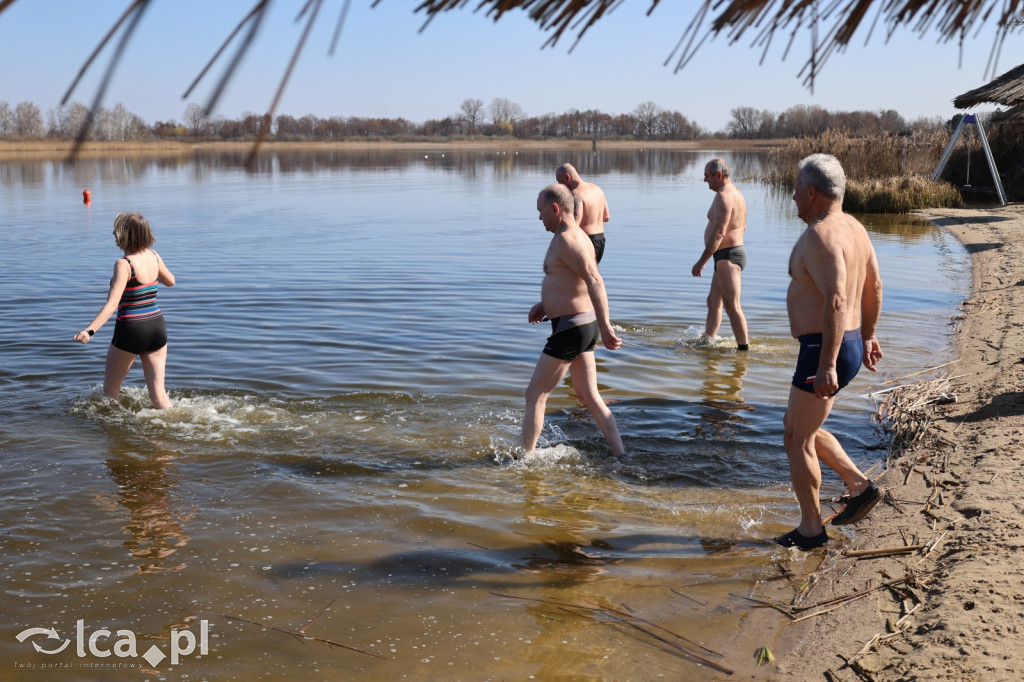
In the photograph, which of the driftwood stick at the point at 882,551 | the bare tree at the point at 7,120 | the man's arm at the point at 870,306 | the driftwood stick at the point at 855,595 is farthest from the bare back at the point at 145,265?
the bare tree at the point at 7,120

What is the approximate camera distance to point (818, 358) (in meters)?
4.36

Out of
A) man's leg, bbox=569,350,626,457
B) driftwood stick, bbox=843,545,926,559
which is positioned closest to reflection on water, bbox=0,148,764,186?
man's leg, bbox=569,350,626,457

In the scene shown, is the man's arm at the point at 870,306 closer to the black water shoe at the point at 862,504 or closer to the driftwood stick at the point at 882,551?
the black water shoe at the point at 862,504

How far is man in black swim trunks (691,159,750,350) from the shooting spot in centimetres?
910

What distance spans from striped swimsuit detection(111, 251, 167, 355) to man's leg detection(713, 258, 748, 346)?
18.4 ft


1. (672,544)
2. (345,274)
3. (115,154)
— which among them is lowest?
(672,544)

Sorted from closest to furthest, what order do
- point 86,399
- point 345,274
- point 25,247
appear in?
point 86,399 → point 345,274 → point 25,247

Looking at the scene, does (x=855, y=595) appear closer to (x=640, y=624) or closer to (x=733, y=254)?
(x=640, y=624)

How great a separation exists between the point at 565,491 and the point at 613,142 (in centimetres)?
13817

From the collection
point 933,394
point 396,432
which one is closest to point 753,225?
point 933,394

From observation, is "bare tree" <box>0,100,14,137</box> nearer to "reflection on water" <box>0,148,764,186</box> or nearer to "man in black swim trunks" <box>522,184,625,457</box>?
"reflection on water" <box>0,148,764,186</box>

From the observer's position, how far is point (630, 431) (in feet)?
23.7

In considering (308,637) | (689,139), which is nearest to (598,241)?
(308,637)

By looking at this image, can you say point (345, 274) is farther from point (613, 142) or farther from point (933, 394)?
point (613, 142)
